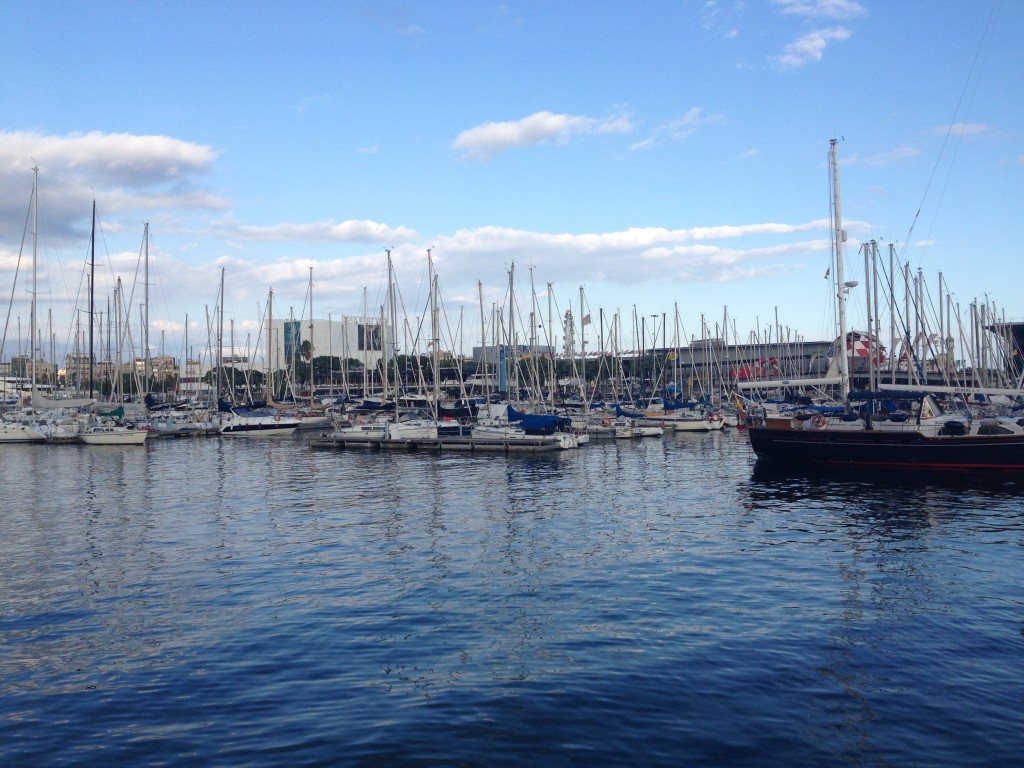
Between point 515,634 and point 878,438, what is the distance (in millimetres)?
34771

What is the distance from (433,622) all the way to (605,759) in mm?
6771

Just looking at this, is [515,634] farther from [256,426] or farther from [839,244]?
[256,426]

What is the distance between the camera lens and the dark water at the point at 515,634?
11.4m

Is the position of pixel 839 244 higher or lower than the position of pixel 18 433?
higher

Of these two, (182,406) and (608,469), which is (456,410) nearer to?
(608,469)

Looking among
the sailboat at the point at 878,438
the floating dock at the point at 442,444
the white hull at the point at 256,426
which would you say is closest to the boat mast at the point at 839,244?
the sailboat at the point at 878,438

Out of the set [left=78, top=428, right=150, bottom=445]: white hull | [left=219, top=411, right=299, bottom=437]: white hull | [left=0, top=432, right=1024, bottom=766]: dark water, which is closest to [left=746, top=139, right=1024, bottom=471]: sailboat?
[left=0, top=432, right=1024, bottom=766]: dark water

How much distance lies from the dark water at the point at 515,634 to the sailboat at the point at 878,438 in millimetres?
8872

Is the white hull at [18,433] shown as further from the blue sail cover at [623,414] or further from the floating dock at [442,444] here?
the blue sail cover at [623,414]

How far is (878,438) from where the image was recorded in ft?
146

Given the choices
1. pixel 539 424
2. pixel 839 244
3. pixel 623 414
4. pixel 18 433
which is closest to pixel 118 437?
pixel 18 433

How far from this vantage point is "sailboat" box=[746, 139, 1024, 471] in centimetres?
4222

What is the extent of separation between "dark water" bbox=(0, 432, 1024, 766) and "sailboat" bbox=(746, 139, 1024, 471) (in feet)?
29.1

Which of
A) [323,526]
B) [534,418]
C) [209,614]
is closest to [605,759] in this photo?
[209,614]
